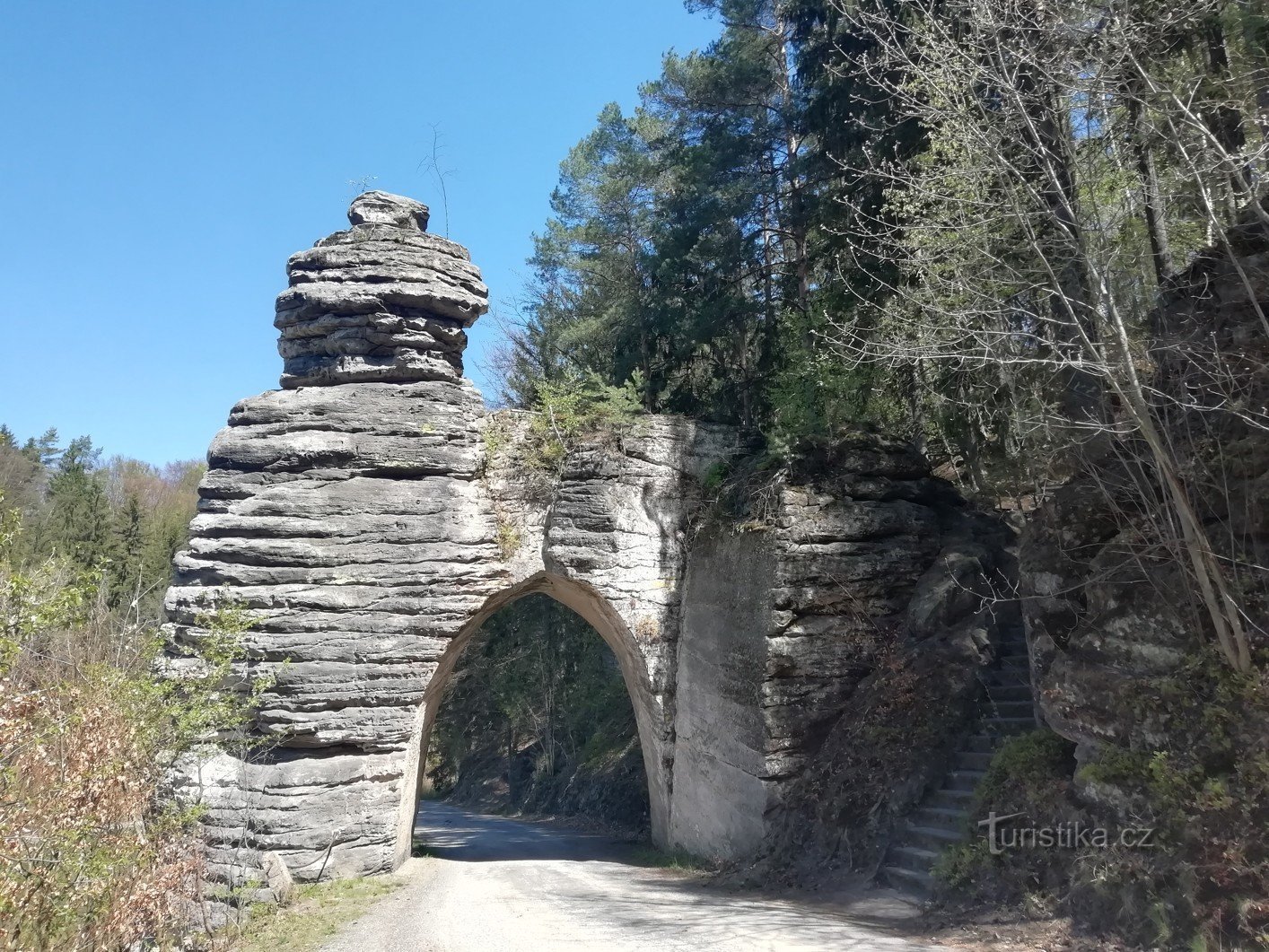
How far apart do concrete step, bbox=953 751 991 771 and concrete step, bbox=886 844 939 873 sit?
1230mm

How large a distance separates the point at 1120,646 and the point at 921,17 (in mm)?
8785

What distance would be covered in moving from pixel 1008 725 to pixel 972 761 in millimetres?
587

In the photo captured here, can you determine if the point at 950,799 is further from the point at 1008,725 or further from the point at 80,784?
the point at 80,784

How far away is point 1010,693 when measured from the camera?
1038 cm

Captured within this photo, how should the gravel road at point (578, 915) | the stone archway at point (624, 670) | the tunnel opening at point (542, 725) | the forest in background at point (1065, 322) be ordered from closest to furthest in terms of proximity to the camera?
the forest in background at point (1065, 322) < the gravel road at point (578, 915) < the stone archway at point (624, 670) < the tunnel opening at point (542, 725)

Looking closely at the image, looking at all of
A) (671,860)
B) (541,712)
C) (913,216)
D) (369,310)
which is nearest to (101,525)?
(541,712)

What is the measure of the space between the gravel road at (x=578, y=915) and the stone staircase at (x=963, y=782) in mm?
1098

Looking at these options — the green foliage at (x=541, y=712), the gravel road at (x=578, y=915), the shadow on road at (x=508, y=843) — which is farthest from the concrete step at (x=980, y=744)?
the green foliage at (x=541, y=712)

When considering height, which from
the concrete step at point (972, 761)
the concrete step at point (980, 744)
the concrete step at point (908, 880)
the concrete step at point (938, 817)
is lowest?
the concrete step at point (908, 880)

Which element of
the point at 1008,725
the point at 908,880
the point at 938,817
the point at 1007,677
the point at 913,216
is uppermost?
the point at 913,216

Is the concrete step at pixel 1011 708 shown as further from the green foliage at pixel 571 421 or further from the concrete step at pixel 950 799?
the green foliage at pixel 571 421

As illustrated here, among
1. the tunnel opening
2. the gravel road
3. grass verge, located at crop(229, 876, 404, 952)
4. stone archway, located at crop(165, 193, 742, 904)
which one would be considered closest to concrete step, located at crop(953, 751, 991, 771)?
the gravel road

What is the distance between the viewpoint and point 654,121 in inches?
918

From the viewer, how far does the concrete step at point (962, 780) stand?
9.66 m
